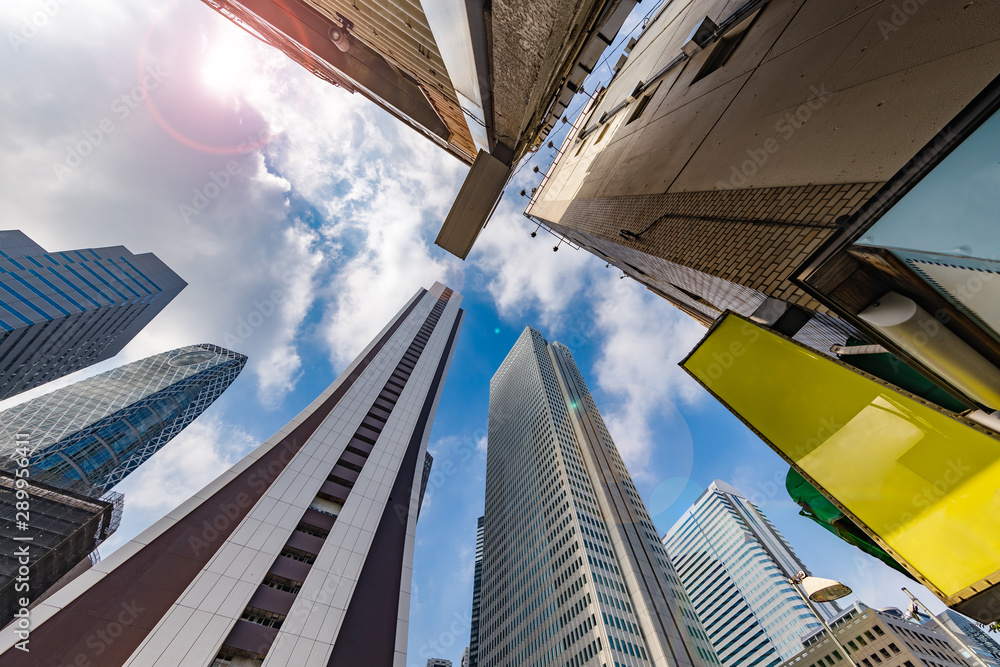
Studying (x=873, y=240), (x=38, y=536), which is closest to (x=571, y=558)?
(x=38, y=536)

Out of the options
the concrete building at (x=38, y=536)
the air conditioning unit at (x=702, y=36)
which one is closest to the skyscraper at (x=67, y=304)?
the concrete building at (x=38, y=536)

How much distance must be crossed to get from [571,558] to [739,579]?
87495mm

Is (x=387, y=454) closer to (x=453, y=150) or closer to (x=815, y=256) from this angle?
(x=453, y=150)

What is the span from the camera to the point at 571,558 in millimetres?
50031

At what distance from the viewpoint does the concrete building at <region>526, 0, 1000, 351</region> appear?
296cm
